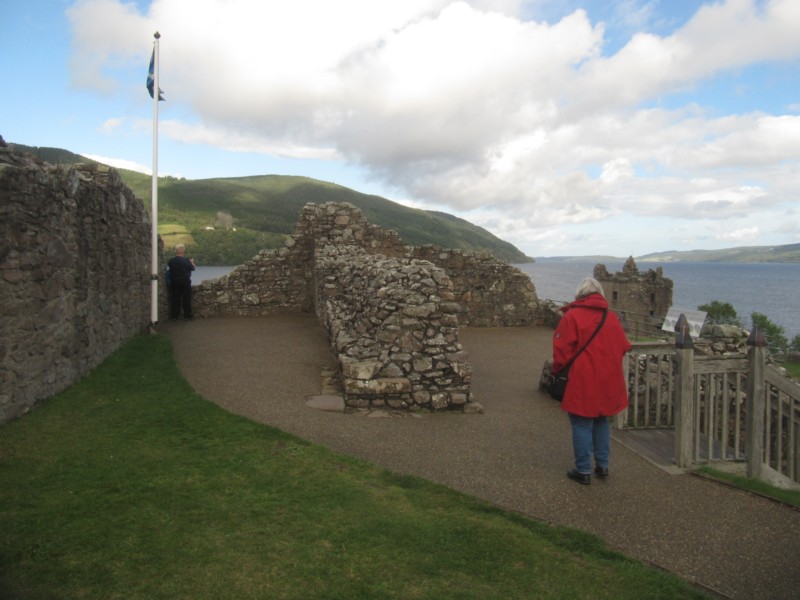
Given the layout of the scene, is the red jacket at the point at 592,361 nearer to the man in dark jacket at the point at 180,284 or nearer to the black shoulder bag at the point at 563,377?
the black shoulder bag at the point at 563,377

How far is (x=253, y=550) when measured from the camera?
3.93 meters

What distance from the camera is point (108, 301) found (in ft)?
31.0

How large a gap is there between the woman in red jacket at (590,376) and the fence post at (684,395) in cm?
86

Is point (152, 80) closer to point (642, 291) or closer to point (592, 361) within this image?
point (592, 361)

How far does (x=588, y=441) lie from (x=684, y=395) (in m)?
1.37

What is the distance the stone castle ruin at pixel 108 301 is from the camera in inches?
238

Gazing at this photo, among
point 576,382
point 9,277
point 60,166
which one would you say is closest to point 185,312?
point 60,166

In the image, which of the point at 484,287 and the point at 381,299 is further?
the point at 484,287

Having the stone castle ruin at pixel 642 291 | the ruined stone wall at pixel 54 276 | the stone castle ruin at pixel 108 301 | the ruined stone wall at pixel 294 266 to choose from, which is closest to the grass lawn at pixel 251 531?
the ruined stone wall at pixel 54 276

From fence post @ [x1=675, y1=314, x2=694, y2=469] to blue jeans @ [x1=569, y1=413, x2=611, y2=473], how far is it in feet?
3.34

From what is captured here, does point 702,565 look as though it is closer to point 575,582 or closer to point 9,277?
point 575,582

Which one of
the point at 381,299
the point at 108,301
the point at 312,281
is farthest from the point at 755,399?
the point at 312,281

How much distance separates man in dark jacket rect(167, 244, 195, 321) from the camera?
15.2 meters

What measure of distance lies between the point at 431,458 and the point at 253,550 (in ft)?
8.45
